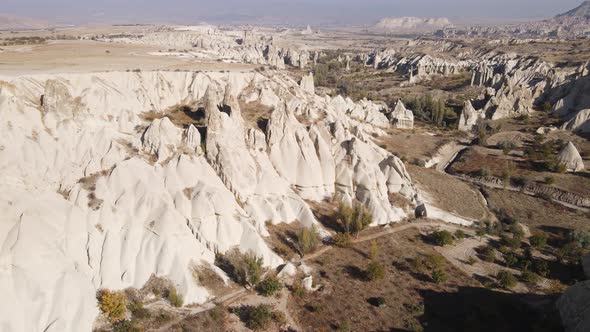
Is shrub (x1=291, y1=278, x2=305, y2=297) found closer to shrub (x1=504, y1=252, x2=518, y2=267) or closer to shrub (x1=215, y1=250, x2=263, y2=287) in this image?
shrub (x1=215, y1=250, x2=263, y2=287)

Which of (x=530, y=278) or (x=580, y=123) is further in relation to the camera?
(x=580, y=123)

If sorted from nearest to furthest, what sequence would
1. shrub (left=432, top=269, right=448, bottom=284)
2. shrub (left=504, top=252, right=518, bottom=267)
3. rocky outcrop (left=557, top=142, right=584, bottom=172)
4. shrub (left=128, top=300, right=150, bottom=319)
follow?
shrub (left=128, top=300, right=150, bottom=319) < shrub (left=432, top=269, right=448, bottom=284) < shrub (left=504, top=252, right=518, bottom=267) < rocky outcrop (left=557, top=142, right=584, bottom=172)

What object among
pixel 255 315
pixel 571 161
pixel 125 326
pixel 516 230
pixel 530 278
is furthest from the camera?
pixel 571 161

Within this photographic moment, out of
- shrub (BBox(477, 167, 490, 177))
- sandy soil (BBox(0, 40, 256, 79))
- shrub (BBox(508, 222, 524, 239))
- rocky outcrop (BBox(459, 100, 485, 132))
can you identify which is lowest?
shrub (BBox(508, 222, 524, 239))

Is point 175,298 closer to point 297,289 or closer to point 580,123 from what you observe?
point 297,289

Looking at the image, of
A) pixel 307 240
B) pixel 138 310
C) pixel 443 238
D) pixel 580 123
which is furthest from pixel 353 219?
pixel 580 123

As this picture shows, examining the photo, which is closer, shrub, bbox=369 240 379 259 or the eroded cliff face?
the eroded cliff face

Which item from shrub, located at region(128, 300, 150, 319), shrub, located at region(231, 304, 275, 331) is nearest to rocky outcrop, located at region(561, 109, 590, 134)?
shrub, located at region(231, 304, 275, 331)
